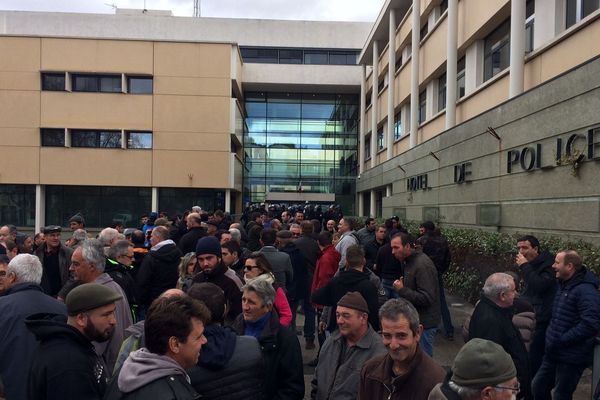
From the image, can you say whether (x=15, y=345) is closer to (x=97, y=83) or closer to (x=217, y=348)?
(x=217, y=348)

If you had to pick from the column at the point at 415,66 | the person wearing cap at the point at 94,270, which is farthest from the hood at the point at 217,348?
the column at the point at 415,66

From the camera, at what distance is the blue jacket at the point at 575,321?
459cm

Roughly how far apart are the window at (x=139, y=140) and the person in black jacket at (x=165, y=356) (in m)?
26.0

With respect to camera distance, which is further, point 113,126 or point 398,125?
point 398,125

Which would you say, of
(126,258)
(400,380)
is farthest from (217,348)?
(126,258)

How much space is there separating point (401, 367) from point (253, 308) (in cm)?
126

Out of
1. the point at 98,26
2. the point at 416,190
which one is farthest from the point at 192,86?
the point at 98,26

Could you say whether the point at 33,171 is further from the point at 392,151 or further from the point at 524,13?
the point at 524,13

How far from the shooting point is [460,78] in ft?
56.7

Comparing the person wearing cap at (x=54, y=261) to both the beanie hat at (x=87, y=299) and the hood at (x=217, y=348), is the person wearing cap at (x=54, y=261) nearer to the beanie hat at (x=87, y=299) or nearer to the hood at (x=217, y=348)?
the beanie hat at (x=87, y=299)

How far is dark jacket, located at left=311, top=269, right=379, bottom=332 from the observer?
215 inches

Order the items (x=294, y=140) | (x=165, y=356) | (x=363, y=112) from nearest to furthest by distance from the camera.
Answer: (x=165, y=356) < (x=363, y=112) < (x=294, y=140)

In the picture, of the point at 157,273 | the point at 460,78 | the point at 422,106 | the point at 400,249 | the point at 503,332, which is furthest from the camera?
the point at 422,106

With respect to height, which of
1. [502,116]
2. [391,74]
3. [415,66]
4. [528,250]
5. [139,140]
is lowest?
[528,250]
